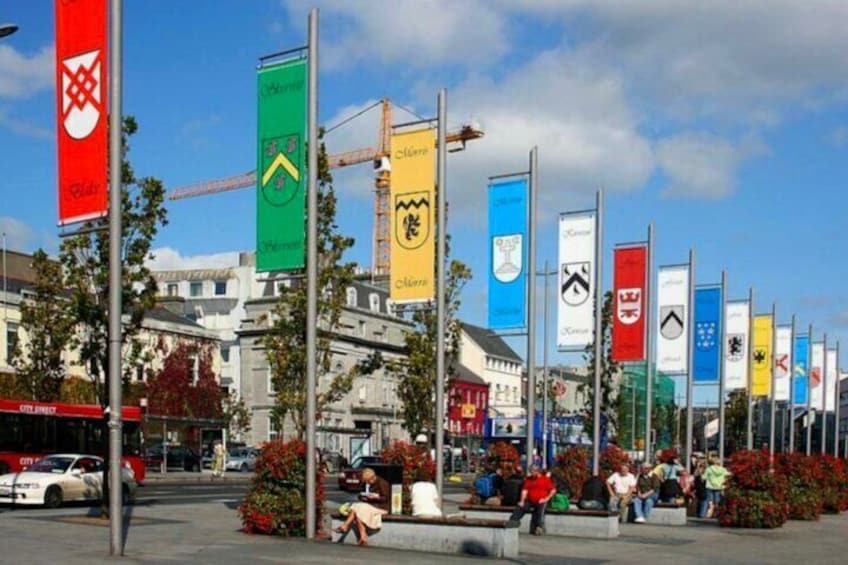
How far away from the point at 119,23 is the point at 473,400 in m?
103

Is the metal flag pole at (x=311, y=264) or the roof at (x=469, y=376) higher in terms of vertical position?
the metal flag pole at (x=311, y=264)

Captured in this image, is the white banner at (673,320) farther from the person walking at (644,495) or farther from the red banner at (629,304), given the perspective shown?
the person walking at (644,495)

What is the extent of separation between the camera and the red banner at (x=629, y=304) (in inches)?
1241

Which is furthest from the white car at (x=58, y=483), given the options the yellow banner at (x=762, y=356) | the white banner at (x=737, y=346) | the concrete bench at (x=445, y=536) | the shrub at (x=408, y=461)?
the yellow banner at (x=762, y=356)

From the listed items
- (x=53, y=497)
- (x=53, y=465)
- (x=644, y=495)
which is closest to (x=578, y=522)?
(x=644, y=495)

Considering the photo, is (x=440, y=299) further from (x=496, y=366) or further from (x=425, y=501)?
(x=496, y=366)

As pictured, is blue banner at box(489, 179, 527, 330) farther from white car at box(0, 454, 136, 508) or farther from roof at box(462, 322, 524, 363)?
roof at box(462, 322, 524, 363)

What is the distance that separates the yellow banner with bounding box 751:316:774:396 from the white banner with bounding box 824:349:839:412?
9.39 metres

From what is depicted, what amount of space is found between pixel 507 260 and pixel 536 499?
4977 mm

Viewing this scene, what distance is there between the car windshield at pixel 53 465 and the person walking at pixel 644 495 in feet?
46.3

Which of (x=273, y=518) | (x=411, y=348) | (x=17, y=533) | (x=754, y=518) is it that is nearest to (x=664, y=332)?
(x=754, y=518)

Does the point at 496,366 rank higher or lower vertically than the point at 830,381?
lower

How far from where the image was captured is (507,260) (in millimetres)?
26000

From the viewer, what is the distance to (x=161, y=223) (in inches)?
1115
